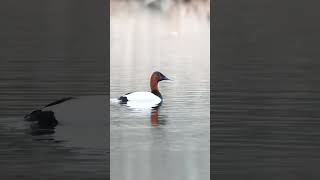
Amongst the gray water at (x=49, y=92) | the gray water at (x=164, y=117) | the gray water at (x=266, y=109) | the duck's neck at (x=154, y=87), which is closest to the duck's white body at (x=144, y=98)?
the gray water at (x=164, y=117)

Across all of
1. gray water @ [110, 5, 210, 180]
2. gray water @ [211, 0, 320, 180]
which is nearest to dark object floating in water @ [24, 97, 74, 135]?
gray water @ [110, 5, 210, 180]

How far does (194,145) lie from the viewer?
10.2 meters

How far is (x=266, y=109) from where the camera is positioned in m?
12.9

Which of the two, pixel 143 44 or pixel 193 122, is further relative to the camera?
pixel 143 44

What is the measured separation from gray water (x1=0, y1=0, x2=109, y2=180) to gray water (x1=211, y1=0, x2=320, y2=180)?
3.70ft

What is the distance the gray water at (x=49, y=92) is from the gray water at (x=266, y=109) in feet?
3.70

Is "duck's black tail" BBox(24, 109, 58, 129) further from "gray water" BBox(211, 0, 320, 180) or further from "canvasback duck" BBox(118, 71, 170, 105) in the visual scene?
"canvasback duck" BBox(118, 71, 170, 105)

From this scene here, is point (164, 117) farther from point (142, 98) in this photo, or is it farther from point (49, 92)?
point (49, 92)

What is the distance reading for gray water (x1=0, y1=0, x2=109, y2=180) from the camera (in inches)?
353

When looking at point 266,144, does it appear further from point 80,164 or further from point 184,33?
point 184,33

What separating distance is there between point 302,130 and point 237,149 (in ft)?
4.80

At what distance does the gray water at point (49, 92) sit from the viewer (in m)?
8.97

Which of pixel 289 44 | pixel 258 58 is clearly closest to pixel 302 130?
pixel 258 58

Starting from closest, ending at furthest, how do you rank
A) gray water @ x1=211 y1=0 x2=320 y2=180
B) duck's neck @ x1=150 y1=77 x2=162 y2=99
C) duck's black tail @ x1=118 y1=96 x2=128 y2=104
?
gray water @ x1=211 y1=0 x2=320 y2=180
duck's black tail @ x1=118 y1=96 x2=128 y2=104
duck's neck @ x1=150 y1=77 x2=162 y2=99
